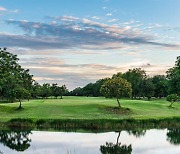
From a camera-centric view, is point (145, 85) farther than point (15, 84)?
Yes

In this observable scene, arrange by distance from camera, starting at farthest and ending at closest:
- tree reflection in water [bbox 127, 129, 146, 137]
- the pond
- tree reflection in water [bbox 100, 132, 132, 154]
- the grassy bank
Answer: the grassy bank < tree reflection in water [bbox 127, 129, 146, 137] < the pond < tree reflection in water [bbox 100, 132, 132, 154]

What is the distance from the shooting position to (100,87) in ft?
493

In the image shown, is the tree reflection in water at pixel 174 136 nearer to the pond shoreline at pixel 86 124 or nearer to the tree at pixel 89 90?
the pond shoreline at pixel 86 124

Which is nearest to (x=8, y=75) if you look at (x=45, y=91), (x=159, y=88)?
(x=45, y=91)

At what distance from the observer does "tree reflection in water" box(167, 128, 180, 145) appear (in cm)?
4334

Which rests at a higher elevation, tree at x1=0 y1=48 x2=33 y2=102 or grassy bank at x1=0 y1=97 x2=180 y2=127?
tree at x1=0 y1=48 x2=33 y2=102

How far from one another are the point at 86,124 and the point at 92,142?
11.0m

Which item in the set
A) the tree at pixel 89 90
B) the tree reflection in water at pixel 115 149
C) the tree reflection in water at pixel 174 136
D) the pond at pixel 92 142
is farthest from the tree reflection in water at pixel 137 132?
the tree at pixel 89 90

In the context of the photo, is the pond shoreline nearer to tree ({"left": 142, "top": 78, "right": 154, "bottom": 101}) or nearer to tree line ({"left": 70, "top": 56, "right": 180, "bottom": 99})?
tree line ({"left": 70, "top": 56, "right": 180, "bottom": 99})

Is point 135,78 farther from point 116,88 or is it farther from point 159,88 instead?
point 116,88

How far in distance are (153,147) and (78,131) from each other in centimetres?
1392

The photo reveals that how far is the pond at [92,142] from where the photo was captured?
36.9m

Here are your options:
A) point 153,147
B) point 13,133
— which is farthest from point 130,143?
point 13,133

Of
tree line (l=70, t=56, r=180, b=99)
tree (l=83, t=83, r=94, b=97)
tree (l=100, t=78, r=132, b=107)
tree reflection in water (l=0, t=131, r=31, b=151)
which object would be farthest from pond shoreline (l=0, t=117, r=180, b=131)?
tree (l=83, t=83, r=94, b=97)
